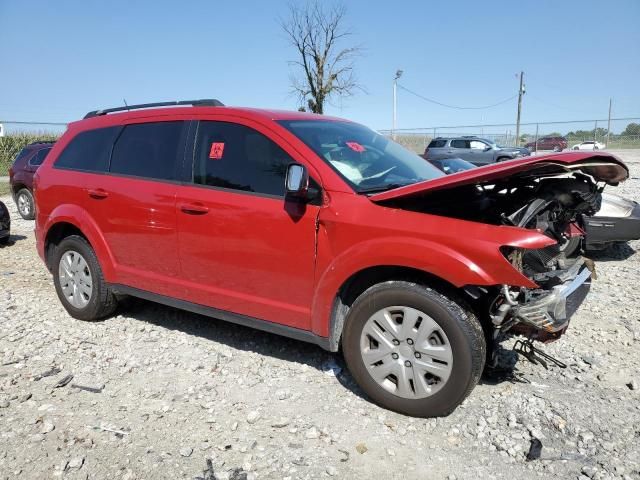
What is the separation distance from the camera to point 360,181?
333cm

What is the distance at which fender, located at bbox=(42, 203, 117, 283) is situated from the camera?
14.3 feet

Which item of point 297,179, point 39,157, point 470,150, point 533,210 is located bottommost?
point 470,150

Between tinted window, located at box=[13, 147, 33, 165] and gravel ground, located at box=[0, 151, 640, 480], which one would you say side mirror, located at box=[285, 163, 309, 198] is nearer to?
gravel ground, located at box=[0, 151, 640, 480]

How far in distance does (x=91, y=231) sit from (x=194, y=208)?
129cm

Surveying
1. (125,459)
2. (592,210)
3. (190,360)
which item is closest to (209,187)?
(190,360)

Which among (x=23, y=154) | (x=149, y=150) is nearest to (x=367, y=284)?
(x=149, y=150)

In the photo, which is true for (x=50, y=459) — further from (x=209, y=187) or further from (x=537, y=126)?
(x=537, y=126)

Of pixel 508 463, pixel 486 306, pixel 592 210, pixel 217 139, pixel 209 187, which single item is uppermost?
pixel 217 139

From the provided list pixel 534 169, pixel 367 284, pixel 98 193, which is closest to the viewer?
pixel 534 169

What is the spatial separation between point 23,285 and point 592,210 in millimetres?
5765

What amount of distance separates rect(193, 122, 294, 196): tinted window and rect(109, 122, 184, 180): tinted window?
0.25 meters

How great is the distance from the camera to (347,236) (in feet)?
10.2

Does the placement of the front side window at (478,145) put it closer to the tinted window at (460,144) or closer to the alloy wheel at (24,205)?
the tinted window at (460,144)

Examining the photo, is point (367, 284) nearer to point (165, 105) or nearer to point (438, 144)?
point (165, 105)
